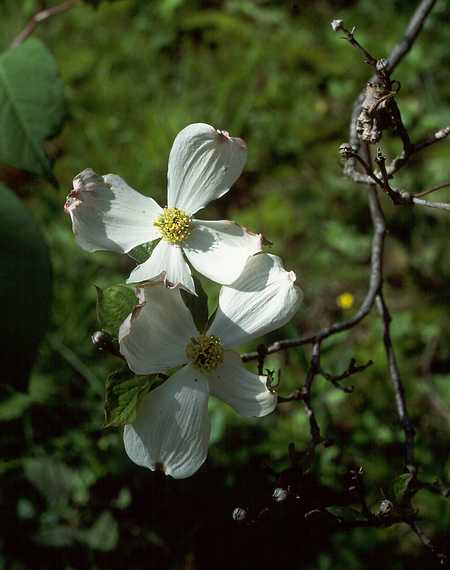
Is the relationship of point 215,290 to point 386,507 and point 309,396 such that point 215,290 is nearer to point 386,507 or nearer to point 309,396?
point 309,396

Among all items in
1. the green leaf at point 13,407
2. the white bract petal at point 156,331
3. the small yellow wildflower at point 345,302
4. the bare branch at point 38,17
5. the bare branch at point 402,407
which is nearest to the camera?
the white bract petal at point 156,331

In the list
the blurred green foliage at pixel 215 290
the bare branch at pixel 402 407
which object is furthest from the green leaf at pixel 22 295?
the bare branch at pixel 402 407

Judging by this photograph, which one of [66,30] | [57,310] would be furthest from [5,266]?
[66,30]

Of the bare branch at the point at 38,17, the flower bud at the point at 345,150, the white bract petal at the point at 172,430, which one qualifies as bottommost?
the white bract petal at the point at 172,430

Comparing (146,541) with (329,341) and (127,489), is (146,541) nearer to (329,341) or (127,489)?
(127,489)

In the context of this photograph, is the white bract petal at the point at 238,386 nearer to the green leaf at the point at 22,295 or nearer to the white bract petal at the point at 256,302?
the white bract petal at the point at 256,302

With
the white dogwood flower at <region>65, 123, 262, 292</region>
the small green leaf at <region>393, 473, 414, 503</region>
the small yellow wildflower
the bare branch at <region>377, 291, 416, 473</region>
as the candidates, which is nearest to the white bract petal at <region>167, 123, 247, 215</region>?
the white dogwood flower at <region>65, 123, 262, 292</region>

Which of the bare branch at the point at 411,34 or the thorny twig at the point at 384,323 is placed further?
the bare branch at the point at 411,34

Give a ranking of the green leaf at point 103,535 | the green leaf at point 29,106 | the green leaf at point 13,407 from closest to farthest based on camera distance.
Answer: the green leaf at point 29,106, the green leaf at point 103,535, the green leaf at point 13,407
